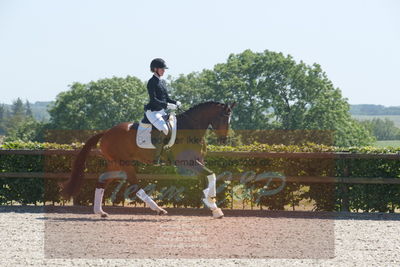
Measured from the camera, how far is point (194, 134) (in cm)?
1281

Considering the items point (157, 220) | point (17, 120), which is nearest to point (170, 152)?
point (157, 220)

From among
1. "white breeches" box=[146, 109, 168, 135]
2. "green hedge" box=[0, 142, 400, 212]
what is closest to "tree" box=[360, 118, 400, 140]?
"green hedge" box=[0, 142, 400, 212]

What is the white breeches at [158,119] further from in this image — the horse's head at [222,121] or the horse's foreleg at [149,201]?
the horse's foreleg at [149,201]

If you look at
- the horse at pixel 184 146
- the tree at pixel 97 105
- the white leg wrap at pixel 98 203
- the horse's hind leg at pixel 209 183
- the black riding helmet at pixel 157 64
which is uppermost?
the tree at pixel 97 105

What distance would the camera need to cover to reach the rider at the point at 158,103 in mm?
12484

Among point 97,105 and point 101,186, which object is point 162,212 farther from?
point 97,105

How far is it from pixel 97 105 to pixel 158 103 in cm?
6822

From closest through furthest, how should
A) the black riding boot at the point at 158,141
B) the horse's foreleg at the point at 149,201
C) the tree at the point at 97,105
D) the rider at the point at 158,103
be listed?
the rider at the point at 158,103 → the black riding boot at the point at 158,141 → the horse's foreleg at the point at 149,201 → the tree at the point at 97,105

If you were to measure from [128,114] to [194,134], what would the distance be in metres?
70.6

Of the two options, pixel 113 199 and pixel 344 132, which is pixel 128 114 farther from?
pixel 113 199

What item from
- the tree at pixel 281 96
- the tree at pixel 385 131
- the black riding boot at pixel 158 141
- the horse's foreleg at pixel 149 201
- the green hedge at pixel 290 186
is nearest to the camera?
the black riding boot at pixel 158 141

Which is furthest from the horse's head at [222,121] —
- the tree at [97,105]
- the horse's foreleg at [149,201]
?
the tree at [97,105]

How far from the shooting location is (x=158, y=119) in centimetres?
1252

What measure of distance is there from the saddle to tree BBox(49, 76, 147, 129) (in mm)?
62688
